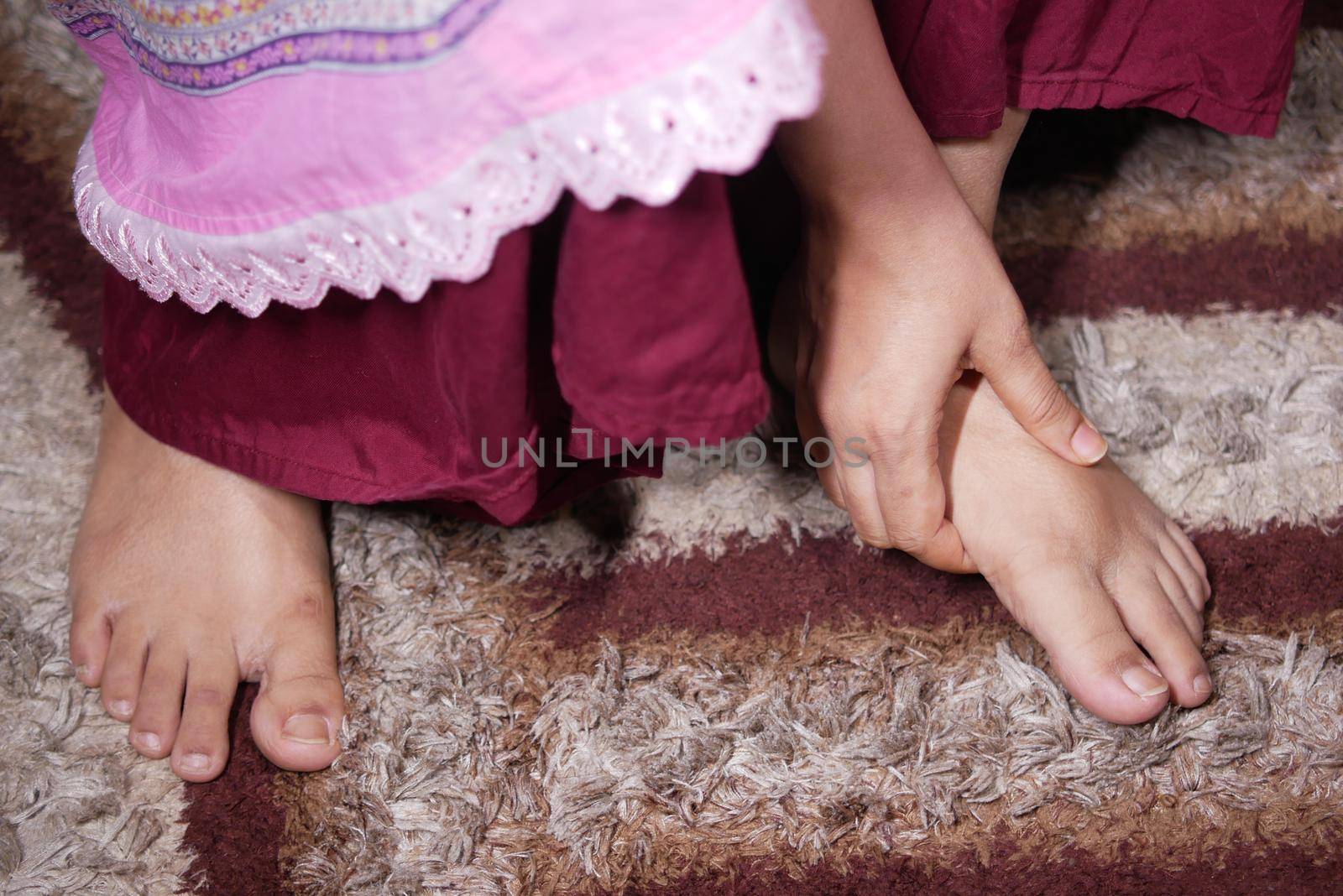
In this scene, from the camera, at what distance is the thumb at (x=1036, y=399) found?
615 millimetres

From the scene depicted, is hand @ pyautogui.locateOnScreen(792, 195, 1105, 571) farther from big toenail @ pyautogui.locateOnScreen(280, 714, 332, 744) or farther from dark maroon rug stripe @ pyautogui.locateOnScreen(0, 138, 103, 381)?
dark maroon rug stripe @ pyautogui.locateOnScreen(0, 138, 103, 381)

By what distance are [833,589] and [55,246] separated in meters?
0.74

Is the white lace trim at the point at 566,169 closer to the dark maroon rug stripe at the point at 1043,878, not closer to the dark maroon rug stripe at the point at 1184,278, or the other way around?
the dark maroon rug stripe at the point at 1043,878

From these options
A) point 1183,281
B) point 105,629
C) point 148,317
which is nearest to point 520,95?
point 148,317

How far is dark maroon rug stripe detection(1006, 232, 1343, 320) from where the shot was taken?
A: 0.81 m

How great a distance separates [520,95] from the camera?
37 centimetres

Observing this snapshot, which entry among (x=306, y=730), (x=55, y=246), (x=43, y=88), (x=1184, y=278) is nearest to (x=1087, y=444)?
(x=1184, y=278)

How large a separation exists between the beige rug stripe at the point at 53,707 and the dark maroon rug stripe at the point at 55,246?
0.02 m

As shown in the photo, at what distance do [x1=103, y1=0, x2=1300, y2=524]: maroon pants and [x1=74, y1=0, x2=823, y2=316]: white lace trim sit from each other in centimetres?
3

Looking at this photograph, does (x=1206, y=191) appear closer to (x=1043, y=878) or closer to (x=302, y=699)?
(x=1043, y=878)

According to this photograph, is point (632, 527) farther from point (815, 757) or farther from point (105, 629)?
point (105, 629)

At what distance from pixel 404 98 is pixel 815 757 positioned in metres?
0.42

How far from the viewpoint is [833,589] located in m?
0.69

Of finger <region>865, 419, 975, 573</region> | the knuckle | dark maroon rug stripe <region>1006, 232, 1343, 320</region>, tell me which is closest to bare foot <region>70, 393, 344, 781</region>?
finger <region>865, 419, 975, 573</region>
